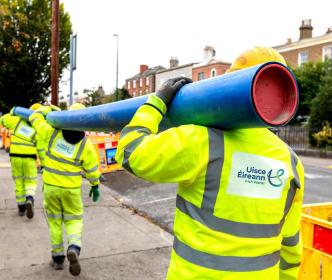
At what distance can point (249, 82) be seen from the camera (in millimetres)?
1549

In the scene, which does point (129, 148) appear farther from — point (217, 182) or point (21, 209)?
point (21, 209)

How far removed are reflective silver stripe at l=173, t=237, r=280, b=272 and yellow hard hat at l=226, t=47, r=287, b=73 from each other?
2.78 ft

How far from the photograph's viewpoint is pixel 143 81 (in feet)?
199

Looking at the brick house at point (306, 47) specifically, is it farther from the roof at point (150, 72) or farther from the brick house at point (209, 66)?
the roof at point (150, 72)

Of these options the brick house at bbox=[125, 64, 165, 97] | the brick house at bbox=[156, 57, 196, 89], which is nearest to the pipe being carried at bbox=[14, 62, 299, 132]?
the brick house at bbox=[156, 57, 196, 89]

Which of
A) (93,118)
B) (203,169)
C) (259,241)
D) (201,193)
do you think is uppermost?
(93,118)

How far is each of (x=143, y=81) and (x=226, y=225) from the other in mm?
59532

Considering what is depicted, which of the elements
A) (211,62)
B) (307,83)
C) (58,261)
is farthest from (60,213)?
(211,62)

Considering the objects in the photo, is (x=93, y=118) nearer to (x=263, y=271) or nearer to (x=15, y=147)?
(x=263, y=271)

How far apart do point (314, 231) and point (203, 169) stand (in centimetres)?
152

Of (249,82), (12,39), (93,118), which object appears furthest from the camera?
Answer: (12,39)

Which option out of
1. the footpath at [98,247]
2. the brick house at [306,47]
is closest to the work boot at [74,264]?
the footpath at [98,247]

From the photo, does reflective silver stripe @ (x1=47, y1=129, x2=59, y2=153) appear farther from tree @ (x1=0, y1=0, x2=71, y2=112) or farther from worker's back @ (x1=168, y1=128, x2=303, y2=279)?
tree @ (x1=0, y1=0, x2=71, y2=112)

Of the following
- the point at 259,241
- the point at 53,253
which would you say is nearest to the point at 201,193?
the point at 259,241
